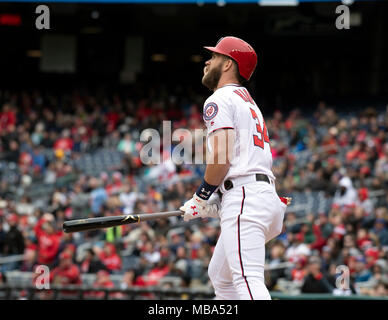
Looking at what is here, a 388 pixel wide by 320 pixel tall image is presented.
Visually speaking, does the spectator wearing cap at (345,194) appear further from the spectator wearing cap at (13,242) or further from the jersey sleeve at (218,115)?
the jersey sleeve at (218,115)

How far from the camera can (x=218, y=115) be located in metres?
4.07

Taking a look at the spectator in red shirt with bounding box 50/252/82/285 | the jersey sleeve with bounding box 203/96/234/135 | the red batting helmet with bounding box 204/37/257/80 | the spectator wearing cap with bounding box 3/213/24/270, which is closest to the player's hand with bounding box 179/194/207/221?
the jersey sleeve with bounding box 203/96/234/135

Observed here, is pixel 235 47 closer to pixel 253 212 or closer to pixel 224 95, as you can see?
pixel 224 95

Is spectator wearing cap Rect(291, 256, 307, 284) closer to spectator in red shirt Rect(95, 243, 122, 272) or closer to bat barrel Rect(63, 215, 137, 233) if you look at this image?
spectator in red shirt Rect(95, 243, 122, 272)

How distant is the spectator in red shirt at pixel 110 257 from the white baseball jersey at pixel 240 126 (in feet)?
23.7

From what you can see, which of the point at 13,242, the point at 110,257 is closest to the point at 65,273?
the point at 110,257

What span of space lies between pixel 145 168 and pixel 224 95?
11653 millimetres

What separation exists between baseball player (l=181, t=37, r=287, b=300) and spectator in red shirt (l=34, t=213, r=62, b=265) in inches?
305

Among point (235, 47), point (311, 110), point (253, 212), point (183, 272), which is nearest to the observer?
point (253, 212)

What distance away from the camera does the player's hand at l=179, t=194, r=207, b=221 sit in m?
4.11

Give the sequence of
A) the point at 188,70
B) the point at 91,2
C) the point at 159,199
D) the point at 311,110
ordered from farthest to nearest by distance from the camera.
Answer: the point at 188,70 < the point at 311,110 < the point at 91,2 < the point at 159,199

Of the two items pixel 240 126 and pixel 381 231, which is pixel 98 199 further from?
pixel 240 126

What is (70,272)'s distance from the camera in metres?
10.6

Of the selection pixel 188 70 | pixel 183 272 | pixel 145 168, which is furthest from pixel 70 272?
pixel 188 70
